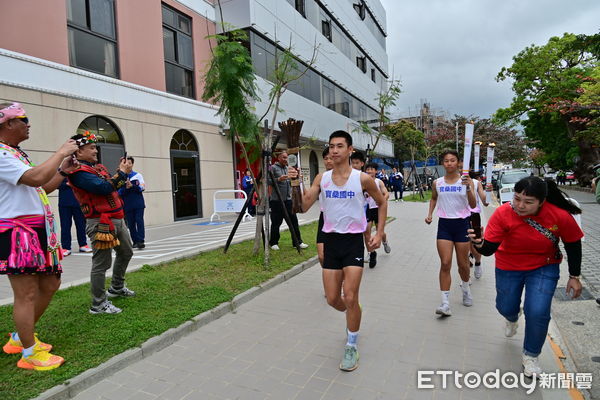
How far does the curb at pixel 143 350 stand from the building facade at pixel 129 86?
3815 mm

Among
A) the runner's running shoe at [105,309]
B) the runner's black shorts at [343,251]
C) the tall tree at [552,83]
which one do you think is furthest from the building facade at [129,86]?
the tall tree at [552,83]

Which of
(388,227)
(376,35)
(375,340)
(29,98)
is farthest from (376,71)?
(375,340)

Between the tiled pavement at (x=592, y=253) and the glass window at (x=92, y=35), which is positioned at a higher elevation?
the glass window at (x=92, y=35)

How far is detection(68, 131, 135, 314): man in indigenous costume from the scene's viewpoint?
3.85 metres

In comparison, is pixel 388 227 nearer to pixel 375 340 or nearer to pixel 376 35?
pixel 375 340

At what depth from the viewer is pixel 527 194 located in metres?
2.88

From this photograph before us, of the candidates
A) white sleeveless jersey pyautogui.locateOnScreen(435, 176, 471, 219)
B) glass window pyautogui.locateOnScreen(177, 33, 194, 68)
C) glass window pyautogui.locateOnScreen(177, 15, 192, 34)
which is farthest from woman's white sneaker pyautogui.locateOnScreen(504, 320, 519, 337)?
glass window pyautogui.locateOnScreen(177, 15, 192, 34)

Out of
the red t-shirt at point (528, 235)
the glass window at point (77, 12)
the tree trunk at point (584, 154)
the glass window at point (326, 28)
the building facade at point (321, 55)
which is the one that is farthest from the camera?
the tree trunk at point (584, 154)

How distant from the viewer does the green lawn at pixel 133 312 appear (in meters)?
3.06

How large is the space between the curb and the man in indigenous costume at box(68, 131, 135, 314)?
0.90 m

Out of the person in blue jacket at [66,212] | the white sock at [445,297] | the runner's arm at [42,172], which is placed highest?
the runner's arm at [42,172]

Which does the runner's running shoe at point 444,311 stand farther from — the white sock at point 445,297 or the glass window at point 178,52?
the glass window at point 178,52

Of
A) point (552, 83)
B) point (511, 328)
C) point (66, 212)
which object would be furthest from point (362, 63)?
point (511, 328)

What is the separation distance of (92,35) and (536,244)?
484 inches
